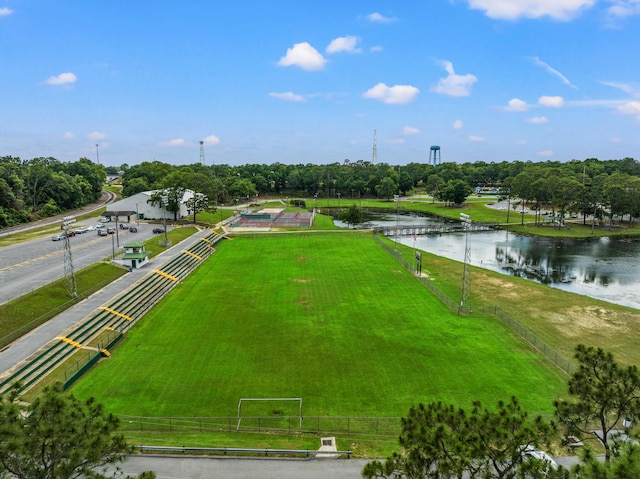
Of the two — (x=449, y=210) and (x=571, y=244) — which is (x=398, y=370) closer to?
(x=571, y=244)

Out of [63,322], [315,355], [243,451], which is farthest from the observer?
[63,322]

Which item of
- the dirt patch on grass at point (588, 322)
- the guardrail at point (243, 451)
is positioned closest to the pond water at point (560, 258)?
the dirt patch on grass at point (588, 322)

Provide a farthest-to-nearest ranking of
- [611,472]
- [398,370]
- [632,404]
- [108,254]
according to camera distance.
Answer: [108,254] → [398,370] → [632,404] → [611,472]

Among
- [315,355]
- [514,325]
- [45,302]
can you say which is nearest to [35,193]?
[45,302]

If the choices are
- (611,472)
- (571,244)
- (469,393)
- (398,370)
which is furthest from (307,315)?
(571,244)

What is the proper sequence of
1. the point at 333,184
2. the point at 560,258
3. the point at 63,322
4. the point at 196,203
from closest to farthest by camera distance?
1. the point at 63,322
2. the point at 560,258
3. the point at 196,203
4. the point at 333,184

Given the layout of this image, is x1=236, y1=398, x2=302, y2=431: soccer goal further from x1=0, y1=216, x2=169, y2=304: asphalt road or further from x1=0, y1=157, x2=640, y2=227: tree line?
x1=0, y1=157, x2=640, y2=227: tree line

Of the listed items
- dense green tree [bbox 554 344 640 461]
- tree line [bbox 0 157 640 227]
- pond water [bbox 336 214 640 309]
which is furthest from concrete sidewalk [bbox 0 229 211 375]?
tree line [bbox 0 157 640 227]

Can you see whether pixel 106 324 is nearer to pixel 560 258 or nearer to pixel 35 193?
pixel 560 258
